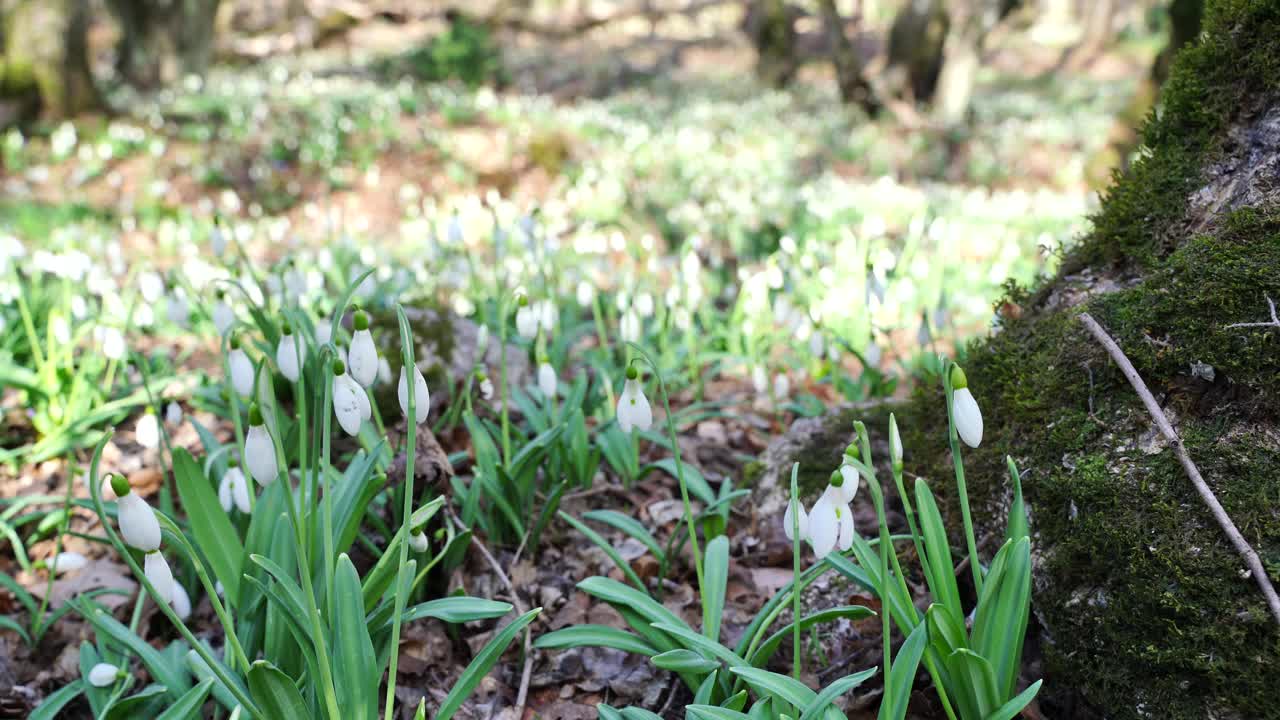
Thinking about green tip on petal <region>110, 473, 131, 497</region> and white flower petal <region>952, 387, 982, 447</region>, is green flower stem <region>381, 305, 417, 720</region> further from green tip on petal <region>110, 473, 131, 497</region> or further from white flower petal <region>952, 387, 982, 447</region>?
white flower petal <region>952, 387, 982, 447</region>

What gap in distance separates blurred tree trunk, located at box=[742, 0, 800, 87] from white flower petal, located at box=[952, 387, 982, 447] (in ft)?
51.1

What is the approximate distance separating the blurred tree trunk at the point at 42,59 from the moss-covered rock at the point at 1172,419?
10.4 m

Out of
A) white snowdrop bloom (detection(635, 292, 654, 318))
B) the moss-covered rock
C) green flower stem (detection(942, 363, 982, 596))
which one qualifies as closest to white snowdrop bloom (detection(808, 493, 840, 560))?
green flower stem (detection(942, 363, 982, 596))

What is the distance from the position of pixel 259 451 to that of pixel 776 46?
16.2 metres

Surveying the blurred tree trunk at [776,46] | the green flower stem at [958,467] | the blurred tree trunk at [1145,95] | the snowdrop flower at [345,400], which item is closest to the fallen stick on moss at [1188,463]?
the green flower stem at [958,467]

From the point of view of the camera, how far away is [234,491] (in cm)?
211

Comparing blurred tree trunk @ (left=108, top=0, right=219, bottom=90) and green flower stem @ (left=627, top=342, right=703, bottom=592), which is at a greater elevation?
blurred tree trunk @ (left=108, top=0, right=219, bottom=90)

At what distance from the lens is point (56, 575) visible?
103 inches

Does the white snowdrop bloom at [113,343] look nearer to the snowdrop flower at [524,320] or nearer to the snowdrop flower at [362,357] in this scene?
the snowdrop flower at [524,320]

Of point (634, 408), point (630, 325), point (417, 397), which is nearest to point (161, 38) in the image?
point (630, 325)

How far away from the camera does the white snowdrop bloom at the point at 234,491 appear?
2049mm

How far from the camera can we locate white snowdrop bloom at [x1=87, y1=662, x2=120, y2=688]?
74.0 inches

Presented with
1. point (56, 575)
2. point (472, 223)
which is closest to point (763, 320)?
point (56, 575)

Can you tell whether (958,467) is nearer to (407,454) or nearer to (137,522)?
(407,454)
